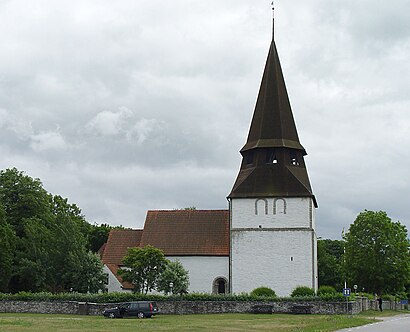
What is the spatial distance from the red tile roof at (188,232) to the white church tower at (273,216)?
9.10 feet

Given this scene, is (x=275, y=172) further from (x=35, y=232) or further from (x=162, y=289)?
(x=35, y=232)

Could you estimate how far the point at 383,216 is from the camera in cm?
7131

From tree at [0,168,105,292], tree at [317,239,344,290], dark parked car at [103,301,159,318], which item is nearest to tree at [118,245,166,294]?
tree at [0,168,105,292]

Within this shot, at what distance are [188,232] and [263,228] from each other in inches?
307

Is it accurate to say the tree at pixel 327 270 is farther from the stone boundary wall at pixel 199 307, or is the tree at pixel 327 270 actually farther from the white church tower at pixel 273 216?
the stone boundary wall at pixel 199 307

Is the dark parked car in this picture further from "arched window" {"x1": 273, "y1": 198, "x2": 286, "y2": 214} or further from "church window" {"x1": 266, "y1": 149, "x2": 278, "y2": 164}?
"church window" {"x1": 266, "y1": 149, "x2": 278, "y2": 164}

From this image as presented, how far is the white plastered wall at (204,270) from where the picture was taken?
195ft

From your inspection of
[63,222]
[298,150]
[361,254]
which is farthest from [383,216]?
[63,222]

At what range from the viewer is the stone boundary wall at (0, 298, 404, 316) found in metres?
46.3

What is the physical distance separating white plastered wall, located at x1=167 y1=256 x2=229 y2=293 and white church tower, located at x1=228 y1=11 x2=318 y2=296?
4.18 ft

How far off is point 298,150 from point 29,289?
2821cm

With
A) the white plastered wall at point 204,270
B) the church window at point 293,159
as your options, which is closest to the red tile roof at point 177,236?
the white plastered wall at point 204,270

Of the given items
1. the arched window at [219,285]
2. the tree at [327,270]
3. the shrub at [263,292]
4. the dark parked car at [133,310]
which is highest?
the tree at [327,270]

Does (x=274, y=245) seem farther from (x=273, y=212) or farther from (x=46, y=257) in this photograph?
(x=46, y=257)
